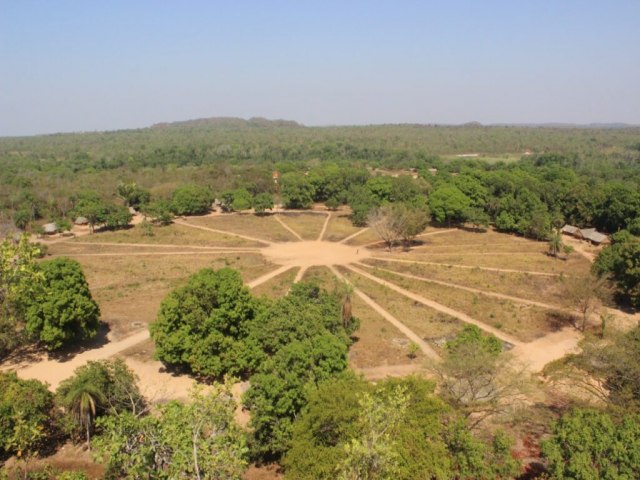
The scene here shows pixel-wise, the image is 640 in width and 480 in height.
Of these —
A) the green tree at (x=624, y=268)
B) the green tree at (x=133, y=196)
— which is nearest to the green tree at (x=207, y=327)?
the green tree at (x=624, y=268)

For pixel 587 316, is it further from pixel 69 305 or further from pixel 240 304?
pixel 69 305

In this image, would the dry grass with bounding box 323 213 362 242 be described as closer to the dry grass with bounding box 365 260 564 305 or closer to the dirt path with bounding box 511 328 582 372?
the dry grass with bounding box 365 260 564 305

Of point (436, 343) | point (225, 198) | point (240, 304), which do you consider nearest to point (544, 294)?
point (436, 343)

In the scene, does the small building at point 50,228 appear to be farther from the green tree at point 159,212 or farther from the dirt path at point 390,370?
the dirt path at point 390,370

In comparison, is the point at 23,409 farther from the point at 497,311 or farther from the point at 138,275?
the point at 497,311

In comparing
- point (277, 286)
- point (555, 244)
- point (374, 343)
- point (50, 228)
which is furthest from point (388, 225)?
point (50, 228)

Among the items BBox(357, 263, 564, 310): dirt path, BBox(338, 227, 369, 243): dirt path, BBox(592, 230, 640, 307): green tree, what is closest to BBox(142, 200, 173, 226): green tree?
BBox(338, 227, 369, 243): dirt path
